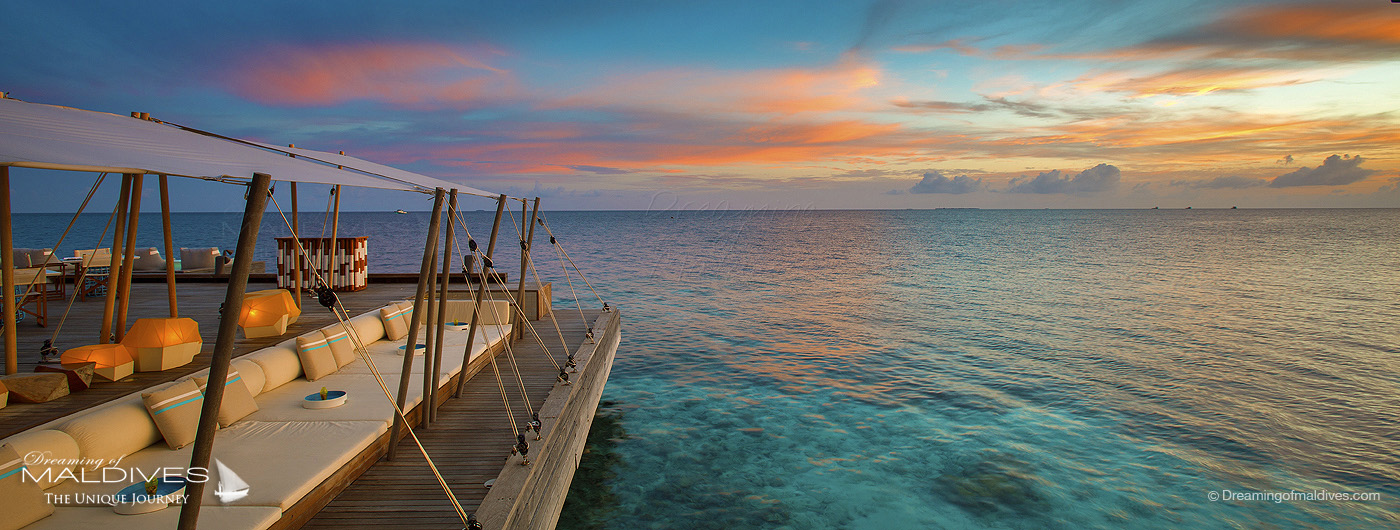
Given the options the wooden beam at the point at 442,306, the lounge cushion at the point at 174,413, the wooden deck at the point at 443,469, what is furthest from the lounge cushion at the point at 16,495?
the wooden beam at the point at 442,306

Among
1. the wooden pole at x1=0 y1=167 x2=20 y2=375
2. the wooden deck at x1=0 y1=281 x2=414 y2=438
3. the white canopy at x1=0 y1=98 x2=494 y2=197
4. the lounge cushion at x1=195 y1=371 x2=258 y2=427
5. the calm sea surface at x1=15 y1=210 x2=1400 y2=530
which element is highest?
the white canopy at x1=0 y1=98 x2=494 y2=197

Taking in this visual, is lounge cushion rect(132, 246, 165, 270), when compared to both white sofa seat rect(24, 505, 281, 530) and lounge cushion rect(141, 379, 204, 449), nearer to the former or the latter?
lounge cushion rect(141, 379, 204, 449)

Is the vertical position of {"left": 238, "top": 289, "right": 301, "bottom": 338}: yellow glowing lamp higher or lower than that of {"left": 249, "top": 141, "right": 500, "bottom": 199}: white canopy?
lower

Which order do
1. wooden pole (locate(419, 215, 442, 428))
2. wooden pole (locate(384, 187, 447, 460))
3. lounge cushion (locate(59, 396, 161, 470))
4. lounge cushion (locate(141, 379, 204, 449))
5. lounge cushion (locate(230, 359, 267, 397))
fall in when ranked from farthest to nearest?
1. lounge cushion (locate(230, 359, 267, 397))
2. wooden pole (locate(419, 215, 442, 428))
3. wooden pole (locate(384, 187, 447, 460))
4. lounge cushion (locate(141, 379, 204, 449))
5. lounge cushion (locate(59, 396, 161, 470))

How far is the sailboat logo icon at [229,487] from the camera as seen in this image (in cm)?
376

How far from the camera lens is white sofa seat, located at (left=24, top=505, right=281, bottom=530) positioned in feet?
11.2

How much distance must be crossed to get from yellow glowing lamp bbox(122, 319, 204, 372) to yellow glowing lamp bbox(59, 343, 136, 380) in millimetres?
192

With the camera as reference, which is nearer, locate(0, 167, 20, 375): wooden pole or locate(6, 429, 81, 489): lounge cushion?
locate(6, 429, 81, 489): lounge cushion

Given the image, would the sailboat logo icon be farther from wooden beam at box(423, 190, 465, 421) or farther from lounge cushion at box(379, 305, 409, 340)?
lounge cushion at box(379, 305, 409, 340)

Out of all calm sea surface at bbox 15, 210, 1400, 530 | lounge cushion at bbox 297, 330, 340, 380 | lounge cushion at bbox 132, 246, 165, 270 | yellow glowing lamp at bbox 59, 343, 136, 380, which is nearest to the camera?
yellow glowing lamp at bbox 59, 343, 136, 380

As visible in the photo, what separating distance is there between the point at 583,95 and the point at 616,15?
312 inches

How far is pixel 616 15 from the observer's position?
82.2 ft

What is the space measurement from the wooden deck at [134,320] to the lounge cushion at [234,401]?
121 cm

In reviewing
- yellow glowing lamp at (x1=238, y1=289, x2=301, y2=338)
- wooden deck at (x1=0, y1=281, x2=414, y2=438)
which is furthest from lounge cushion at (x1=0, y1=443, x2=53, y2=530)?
yellow glowing lamp at (x1=238, y1=289, x2=301, y2=338)
